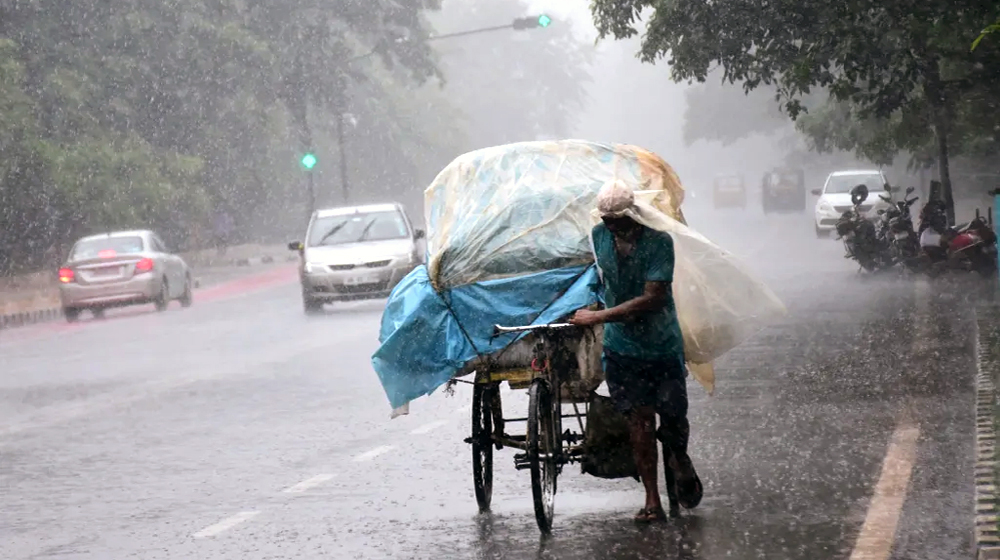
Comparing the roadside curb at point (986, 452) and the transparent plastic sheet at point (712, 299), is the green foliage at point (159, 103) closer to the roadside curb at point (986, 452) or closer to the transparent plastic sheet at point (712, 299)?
the roadside curb at point (986, 452)

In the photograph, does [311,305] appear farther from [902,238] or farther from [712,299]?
[712,299]

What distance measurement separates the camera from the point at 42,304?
3512 cm

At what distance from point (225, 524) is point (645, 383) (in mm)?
2270

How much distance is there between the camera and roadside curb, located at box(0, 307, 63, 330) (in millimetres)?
31281

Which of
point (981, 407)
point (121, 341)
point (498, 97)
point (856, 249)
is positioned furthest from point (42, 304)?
point (498, 97)

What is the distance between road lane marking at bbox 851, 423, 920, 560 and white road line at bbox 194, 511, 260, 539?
3103 mm

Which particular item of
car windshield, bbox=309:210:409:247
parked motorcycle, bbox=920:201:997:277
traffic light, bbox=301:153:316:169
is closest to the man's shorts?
parked motorcycle, bbox=920:201:997:277

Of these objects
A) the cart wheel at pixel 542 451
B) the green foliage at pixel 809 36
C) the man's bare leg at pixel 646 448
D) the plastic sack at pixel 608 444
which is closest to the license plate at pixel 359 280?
the green foliage at pixel 809 36

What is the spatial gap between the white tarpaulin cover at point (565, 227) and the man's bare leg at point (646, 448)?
557mm

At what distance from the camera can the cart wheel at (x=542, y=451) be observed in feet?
26.2

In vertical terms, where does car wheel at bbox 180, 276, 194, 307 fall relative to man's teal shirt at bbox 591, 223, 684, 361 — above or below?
below

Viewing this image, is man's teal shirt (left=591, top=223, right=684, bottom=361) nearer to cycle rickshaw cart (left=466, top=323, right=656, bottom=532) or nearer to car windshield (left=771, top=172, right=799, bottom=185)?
cycle rickshaw cart (left=466, top=323, right=656, bottom=532)

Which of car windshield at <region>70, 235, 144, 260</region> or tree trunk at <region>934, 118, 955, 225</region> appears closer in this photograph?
tree trunk at <region>934, 118, 955, 225</region>

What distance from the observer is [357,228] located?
29.3m
